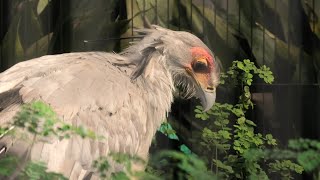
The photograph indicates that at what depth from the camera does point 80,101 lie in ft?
8.37

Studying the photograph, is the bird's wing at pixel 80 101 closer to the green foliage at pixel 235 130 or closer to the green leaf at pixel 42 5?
the green foliage at pixel 235 130

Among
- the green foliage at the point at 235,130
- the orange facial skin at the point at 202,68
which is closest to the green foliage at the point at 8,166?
the orange facial skin at the point at 202,68

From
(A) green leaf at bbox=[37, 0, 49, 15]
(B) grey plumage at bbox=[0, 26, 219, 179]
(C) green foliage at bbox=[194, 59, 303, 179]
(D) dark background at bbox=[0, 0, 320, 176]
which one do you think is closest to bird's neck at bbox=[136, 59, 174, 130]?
(B) grey plumage at bbox=[0, 26, 219, 179]

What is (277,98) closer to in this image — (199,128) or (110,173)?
(199,128)

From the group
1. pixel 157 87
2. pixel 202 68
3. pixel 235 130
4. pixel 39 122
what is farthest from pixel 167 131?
pixel 39 122

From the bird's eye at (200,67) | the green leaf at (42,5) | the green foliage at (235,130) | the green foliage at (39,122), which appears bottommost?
the green foliage at (235,130)

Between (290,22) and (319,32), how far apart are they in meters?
0.19

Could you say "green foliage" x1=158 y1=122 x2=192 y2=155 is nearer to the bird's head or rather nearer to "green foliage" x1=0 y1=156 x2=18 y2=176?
the bird's head

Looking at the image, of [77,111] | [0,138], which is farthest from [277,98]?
[0,138]

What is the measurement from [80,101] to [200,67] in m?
0.99

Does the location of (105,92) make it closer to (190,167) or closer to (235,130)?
(190,167)

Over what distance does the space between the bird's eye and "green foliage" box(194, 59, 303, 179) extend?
60cm

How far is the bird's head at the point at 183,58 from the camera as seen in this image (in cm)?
327

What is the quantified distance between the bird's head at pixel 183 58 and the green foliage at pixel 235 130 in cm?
53
